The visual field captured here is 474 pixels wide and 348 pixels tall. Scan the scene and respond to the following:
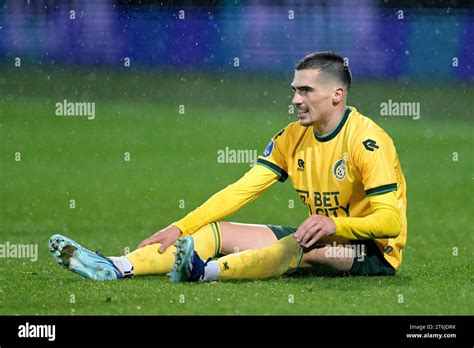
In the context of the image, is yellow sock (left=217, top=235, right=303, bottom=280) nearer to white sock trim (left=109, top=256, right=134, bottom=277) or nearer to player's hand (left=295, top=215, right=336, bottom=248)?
player's hand (left=295, top=215, right=336, bottom=248)

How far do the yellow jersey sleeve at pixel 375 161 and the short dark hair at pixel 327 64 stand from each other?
A: 18.1 inches

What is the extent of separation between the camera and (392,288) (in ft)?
23.4

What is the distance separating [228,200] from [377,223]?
44.6 inches

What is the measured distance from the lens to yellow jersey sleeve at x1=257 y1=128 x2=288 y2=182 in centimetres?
768

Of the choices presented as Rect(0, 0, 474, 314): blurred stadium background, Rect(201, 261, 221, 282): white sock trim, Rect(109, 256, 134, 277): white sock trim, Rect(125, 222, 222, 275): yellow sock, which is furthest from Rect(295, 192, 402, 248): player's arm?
Rect(0, 0, 474, 314): blurred stadium background

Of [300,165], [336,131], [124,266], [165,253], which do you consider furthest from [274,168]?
[124,266]

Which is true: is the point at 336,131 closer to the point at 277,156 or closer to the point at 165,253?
the point at 277,156

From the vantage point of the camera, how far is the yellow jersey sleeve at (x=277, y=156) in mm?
7680

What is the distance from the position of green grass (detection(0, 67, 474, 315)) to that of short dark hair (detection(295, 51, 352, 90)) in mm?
1373

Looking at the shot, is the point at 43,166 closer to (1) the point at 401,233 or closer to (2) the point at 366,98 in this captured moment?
(2) the point at 366,98

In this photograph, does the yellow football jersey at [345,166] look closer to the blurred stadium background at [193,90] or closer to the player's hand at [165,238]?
the player's hand at [165,238]

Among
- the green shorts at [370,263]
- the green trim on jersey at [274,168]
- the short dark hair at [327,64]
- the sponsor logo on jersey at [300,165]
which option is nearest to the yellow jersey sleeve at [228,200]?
the green trim on jersey at [274,168]

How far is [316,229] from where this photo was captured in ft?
22.3

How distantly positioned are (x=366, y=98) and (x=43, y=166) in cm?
712
